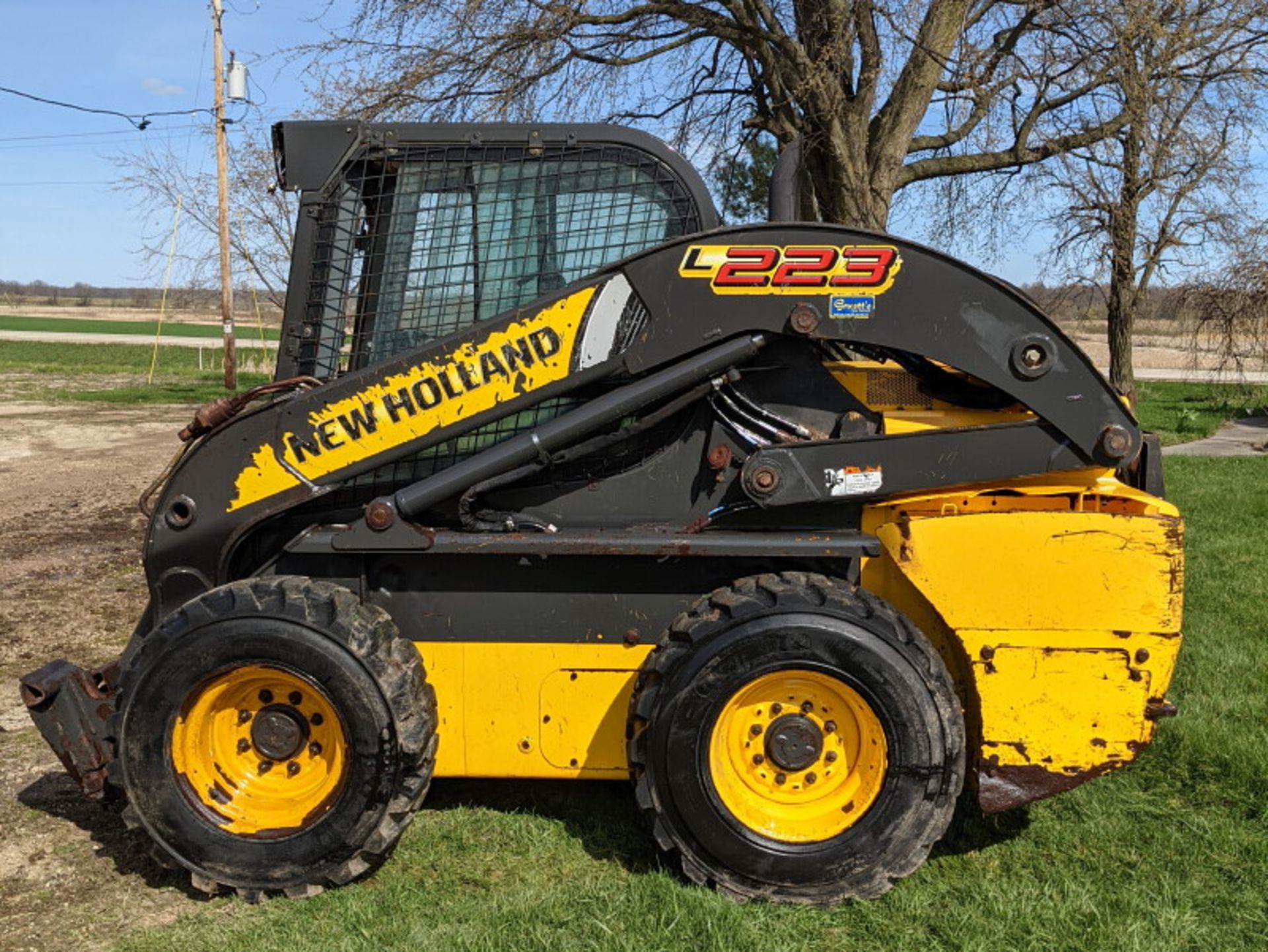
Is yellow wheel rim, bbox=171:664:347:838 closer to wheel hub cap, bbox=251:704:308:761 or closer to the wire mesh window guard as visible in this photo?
wheel hub cap, bbox=251:704:308:761

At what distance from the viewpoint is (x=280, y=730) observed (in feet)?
12.6

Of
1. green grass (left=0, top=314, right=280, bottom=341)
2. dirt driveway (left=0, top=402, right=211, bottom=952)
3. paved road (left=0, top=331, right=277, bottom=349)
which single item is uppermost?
green grass (left=0, top=314, right=280, bottom=341)

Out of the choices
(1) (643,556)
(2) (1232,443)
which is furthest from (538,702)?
(2) (1232,443)

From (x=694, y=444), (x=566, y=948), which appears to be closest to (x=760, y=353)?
(x=694, y=444)

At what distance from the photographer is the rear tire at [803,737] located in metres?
3.58

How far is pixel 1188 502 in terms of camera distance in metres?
10.9

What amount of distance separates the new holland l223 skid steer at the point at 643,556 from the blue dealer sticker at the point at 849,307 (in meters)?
0.01

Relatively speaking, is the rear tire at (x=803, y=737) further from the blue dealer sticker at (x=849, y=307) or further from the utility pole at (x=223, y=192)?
the utility pole at (x=223, y=192)

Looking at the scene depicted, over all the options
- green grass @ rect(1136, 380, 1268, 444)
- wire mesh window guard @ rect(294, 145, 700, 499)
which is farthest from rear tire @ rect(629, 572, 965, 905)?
green grass @ rect(1136, 380, 1268, 444)

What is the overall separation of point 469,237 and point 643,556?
51.6 inches

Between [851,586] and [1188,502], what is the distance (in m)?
8.53

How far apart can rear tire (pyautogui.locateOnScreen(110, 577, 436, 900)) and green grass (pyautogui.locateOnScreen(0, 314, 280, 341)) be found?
5142cm

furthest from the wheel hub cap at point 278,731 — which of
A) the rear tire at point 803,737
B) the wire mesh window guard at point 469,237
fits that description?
the rear tire at point 803,737

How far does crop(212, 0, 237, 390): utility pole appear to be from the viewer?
23.4 meters
